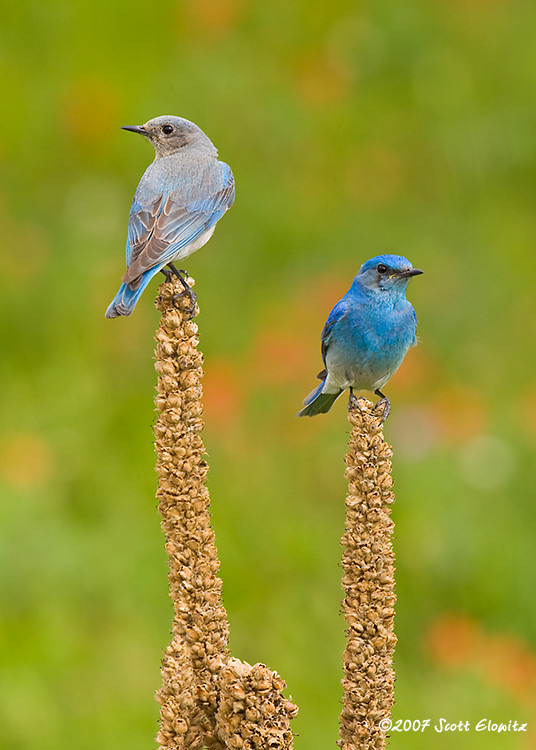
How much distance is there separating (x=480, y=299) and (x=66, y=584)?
520 centimetres

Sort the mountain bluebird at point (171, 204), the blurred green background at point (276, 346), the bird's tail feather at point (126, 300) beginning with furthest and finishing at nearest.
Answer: the blurred green background at point (276, 346) → the mountain bluebird at point (171, 204) → the bird's tail feather at point (126, 300)

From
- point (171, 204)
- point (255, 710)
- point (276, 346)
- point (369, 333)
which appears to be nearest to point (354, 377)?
point (369, 333)

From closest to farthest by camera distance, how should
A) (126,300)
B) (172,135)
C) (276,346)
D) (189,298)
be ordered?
(189,298)
(126,300)
(172,135)
(276,346)

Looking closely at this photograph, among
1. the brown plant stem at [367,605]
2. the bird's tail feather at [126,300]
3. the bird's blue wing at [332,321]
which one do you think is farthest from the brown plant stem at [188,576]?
the bird's blue wing at [332,321]

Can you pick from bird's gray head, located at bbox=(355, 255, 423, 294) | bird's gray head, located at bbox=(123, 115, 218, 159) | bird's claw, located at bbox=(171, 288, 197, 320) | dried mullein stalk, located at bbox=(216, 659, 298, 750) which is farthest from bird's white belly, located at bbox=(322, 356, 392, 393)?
dried mullein stalk, located at bbox=(216, 659, 298, 750)

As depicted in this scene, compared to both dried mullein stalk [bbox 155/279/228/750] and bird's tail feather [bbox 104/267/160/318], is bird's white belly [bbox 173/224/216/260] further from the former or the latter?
dried mullein stalk [bbox 155/279/228/750]

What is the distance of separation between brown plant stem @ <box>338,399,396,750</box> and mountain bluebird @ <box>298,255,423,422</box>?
1732mm

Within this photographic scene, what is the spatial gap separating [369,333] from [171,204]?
100 centimetres

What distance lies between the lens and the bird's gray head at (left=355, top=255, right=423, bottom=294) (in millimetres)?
4172

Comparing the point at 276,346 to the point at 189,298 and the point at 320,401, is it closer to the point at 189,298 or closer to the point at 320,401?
the point at 320,401

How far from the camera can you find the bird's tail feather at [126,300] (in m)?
4.11

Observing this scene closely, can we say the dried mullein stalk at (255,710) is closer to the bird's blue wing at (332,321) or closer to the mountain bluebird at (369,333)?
the mountain bluebird at (369,333)

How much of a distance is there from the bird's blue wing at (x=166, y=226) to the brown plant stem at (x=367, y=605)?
1.84m

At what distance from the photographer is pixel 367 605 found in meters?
2.65
